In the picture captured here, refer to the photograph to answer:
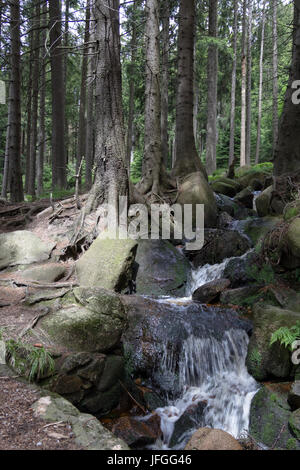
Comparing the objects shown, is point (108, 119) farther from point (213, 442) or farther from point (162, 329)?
point (213, 442)

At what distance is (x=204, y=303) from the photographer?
657cm

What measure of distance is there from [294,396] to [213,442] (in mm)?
1478

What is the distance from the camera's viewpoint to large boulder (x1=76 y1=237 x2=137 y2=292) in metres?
5.91

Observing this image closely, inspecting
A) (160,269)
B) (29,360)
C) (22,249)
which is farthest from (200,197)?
(29,360)

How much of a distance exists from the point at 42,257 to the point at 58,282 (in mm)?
1011

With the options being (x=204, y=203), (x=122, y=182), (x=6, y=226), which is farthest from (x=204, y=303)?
(x=6, y=226)

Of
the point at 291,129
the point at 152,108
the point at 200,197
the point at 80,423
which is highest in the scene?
the point at 152,108

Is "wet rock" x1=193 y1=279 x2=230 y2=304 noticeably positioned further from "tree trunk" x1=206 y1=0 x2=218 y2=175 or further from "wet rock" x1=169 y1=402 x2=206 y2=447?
"tree trunk" x1=206 y1=0 x2=218 y2=175

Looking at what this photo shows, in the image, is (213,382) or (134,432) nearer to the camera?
(134,432)

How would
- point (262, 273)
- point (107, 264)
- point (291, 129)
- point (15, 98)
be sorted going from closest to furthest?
point (107, 264), point (262, 273), point (291, 129), point (15, 98)

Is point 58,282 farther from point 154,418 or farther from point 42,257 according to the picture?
point 154,418

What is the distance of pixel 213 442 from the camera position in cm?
311

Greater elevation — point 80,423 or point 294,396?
point 80,423

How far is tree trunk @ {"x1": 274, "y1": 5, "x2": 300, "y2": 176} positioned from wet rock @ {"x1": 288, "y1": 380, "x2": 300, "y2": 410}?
6872mm
